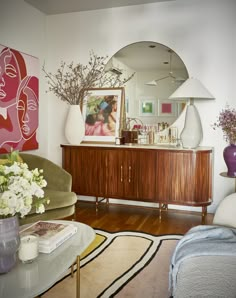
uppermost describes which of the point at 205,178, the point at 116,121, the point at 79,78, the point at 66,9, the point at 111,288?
the point at 66,9

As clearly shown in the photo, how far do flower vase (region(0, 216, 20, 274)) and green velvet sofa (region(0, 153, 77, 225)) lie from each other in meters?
1.12

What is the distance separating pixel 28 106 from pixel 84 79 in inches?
31.6

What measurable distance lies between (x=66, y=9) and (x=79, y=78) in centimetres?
89

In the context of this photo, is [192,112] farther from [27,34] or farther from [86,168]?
[27,34]

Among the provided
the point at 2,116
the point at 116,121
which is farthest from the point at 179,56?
the point at 2,116

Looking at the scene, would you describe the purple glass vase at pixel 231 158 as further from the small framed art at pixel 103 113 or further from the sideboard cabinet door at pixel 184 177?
the small framed art at pixel 103 113

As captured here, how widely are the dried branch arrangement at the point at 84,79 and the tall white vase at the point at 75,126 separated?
18 centimetres

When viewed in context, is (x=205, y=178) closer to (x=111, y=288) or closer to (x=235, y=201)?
(x=235, y=201)

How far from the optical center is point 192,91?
322 centimetres

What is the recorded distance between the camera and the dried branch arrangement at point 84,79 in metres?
3.97

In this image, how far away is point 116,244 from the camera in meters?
2.72

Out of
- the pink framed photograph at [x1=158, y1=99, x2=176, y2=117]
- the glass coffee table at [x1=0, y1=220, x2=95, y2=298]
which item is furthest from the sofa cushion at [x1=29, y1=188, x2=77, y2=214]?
the pink framed photograph at [x1=158, y1=99, x2=176, y2=117]

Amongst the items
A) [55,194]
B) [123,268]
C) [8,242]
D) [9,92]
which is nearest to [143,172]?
[55,194]

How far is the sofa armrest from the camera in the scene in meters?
3.02
